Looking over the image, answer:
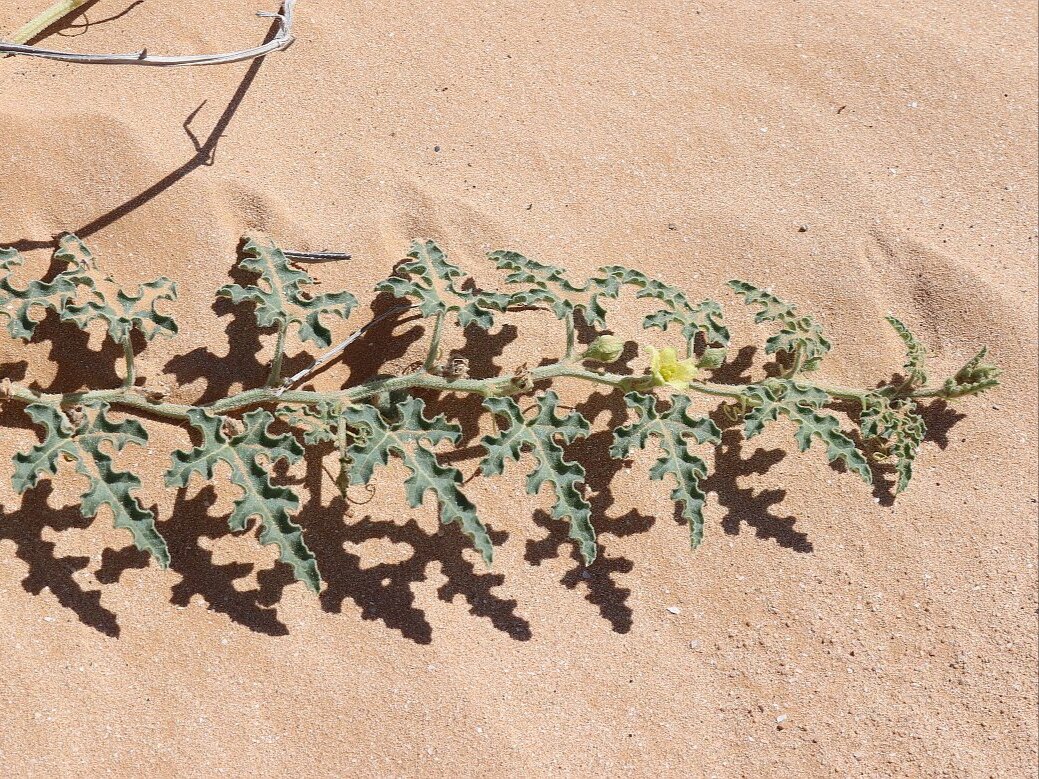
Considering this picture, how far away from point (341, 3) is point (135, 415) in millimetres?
2198

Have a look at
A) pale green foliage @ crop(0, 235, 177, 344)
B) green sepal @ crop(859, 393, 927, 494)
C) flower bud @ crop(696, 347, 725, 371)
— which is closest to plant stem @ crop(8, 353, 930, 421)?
flower bud @ crop(696, 347, 725, 371)

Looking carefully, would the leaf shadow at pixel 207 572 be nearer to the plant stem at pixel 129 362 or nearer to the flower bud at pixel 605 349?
the plant stem at pixel 129 362

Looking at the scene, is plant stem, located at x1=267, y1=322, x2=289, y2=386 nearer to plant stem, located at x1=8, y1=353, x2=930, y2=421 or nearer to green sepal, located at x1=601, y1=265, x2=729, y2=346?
plant stem, located at x1=8, y1=353, x2=930, y2=421

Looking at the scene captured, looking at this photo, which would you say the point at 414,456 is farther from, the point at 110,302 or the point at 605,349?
the point at 110,302

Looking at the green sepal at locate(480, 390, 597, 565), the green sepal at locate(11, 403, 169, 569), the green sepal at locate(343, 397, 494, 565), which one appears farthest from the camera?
the green sepal at locate(480, 390, 597, 565)

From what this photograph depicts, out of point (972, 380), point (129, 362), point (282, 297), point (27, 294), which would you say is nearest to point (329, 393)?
point (282, 297)

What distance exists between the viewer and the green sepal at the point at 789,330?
366cm

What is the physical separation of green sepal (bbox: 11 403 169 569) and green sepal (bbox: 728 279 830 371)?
2.39 metres

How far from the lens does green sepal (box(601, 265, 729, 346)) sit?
3561 mm

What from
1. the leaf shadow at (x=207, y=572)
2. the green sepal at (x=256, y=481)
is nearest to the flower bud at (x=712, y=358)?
the green sepal at (x=256, y=481)

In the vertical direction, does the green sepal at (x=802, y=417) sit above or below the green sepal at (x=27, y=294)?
above

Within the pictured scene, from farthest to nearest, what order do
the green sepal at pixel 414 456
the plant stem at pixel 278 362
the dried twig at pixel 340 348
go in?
1. the dried twig at pixel 340 348
2. the plant stem at pixel 278 362
3. the green sepal at pixel 414 456

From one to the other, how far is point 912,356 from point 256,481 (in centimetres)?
266

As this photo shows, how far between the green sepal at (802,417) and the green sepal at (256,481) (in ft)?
5.50
